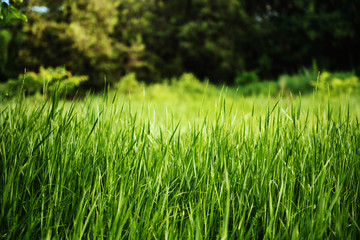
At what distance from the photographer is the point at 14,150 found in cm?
99

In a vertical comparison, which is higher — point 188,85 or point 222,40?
point 222,40

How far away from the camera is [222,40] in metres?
10.7

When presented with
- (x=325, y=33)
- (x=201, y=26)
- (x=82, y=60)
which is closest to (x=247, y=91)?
(x=201, y=26)

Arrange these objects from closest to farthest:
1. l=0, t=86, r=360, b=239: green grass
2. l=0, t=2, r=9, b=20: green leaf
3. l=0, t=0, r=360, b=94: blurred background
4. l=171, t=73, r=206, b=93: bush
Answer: l=0, t=86, r=360, b=239: green grass < l=0, t=2, r=9, b=20: green leaf < l=0, t=0, r=360, b=94: blurred background < l=171, t=73, r=206, b=93: bush

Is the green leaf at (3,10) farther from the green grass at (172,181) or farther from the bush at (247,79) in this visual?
the bush at (247,79)

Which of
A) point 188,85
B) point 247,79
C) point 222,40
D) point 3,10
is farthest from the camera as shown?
point 222,40

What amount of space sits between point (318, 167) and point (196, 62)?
11.1 m

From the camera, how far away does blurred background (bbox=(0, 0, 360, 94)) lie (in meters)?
8.12

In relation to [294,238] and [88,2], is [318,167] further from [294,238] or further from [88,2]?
[88,2]

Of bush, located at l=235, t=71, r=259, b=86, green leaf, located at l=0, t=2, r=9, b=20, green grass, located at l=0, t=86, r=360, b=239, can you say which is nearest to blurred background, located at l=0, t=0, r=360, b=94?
bush, located at l=235, t=71, r=259, b=86

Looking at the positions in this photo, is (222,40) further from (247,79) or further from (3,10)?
(3,10)

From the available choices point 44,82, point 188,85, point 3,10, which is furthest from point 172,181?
point 188,85

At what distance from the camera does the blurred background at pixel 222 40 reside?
8.12m

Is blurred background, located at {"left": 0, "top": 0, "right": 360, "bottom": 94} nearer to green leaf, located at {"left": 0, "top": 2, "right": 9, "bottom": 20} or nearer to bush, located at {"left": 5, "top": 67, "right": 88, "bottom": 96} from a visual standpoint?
bush, located at {"left": 5, "top": 67, "right": 88, "bottom": 96}
